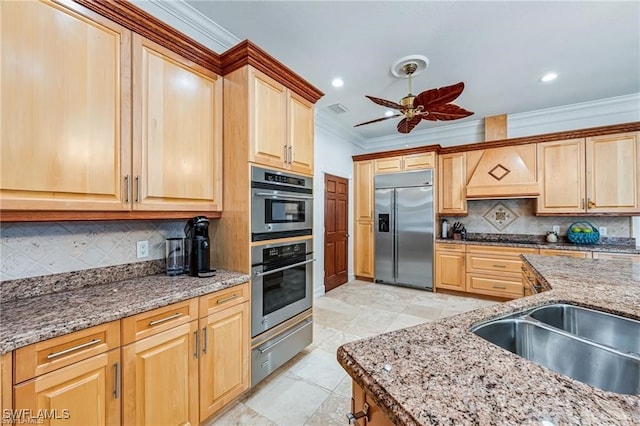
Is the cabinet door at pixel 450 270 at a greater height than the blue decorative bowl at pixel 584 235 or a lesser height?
lesser

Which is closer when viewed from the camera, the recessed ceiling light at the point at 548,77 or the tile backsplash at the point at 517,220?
the recessed ceiling light at the point at 548,77

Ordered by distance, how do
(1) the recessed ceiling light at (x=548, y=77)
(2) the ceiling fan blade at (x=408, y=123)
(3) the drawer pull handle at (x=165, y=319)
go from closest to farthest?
1. (3) the drawer pull handle at (x=165, y=319)
2. (2) the ceiling fan blade at (x=408, y=123)
3. (1) the recessed ceiling light at (x=548, y=77)

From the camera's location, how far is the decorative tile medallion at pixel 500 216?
4.29m

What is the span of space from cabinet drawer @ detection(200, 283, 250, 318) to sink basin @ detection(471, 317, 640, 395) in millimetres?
1370

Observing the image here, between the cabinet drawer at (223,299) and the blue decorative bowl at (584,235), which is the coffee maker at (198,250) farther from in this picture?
the blue decorative bowl at (584,235)

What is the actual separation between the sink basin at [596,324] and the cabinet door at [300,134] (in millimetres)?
1789

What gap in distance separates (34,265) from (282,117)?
175 cm

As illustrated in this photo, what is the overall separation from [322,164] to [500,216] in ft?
10.0

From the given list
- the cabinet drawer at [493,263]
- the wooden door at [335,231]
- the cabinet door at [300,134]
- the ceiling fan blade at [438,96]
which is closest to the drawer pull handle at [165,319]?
the cabinet door at [300,134]

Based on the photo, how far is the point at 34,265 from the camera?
1.40m

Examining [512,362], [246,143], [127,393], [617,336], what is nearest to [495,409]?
[512,362]

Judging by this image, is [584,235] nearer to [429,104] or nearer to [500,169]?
[500,169]

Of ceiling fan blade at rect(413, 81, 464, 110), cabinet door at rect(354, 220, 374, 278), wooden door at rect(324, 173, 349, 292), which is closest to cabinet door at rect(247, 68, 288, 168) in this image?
ceiling fan blade at rect(413, 81, 464, 110)

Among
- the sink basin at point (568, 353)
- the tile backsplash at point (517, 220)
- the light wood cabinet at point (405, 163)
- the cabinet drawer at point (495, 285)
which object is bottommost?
the cabinet drawer at point (495, 285)
